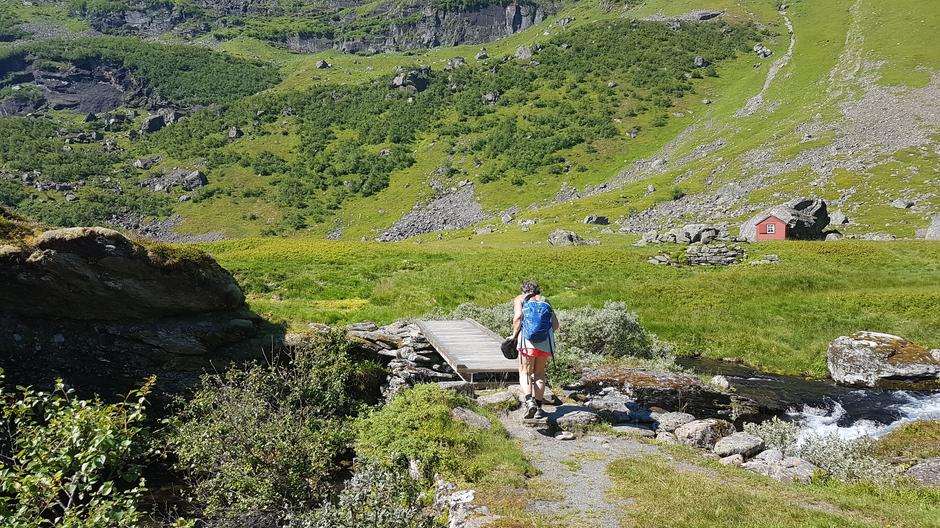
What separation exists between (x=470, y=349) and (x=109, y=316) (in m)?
10.5

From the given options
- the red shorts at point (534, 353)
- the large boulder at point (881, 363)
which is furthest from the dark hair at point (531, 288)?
the large boulder at point (881, 363)

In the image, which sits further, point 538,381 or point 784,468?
point 538,381

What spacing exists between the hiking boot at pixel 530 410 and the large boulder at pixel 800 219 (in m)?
55.0

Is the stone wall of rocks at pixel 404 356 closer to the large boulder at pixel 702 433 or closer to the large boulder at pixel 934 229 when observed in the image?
the large boulder at pixel 702 433

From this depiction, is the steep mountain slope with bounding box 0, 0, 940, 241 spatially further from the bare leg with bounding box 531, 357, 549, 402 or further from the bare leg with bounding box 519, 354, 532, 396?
the bare leg with bounding box 531, 357, 549, 402

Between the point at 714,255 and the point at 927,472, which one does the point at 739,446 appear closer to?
the point at 927,472

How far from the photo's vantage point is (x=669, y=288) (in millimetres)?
34438

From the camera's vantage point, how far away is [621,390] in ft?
52.2

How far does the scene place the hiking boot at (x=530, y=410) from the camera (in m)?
11.9

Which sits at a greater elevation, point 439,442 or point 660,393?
point 439,442

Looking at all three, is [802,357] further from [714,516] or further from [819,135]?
[819,135]

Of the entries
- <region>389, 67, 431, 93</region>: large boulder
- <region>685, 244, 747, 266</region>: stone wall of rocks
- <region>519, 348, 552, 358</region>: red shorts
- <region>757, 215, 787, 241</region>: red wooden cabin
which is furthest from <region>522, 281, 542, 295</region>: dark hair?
<region>389, 67, 431, 93</region>: large boulder

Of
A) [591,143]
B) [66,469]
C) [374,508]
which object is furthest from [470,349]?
[591,143]

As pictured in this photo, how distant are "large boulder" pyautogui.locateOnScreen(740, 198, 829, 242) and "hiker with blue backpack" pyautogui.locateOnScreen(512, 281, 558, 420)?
5482 cm
